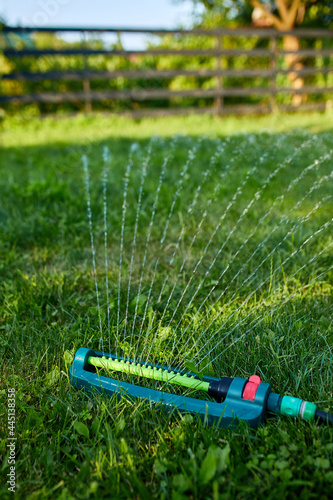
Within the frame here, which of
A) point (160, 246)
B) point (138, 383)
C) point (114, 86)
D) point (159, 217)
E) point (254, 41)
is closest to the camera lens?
point (138, 383)

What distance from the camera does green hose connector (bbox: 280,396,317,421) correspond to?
101 cm

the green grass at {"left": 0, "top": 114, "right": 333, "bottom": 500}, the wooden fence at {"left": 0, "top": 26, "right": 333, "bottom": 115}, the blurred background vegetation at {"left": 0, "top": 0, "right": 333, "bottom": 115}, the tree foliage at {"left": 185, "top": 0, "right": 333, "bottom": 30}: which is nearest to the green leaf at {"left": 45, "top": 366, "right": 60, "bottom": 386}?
the green grass at {"left": 0, "top": 114, "right": 333, "bottom": 500}

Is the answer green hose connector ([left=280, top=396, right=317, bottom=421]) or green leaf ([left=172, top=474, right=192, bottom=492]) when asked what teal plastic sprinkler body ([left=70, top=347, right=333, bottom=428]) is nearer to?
green hose connector ([left=280, top=396, right=317, bottom=421])

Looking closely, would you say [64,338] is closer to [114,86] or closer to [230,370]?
[230,370]

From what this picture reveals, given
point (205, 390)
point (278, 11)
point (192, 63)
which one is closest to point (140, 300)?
point (205, 390)

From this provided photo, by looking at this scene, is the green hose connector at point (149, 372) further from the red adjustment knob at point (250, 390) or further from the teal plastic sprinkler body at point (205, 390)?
the red adjustment knob at point (250, 390)

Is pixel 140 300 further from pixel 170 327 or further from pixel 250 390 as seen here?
pixel 250 390

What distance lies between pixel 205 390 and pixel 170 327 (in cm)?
34

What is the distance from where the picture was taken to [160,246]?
2.20 metres

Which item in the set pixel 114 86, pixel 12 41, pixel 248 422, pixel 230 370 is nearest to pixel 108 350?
pixel 230 370

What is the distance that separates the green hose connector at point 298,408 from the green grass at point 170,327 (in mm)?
42

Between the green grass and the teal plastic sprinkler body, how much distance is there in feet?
0.11

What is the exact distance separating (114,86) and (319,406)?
8.81 metres

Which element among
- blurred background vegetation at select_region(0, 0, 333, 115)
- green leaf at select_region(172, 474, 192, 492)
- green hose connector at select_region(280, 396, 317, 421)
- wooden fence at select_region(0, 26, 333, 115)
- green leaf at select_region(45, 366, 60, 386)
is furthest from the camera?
blurred background vegetation at select_region(0, 0, 333, 115)
